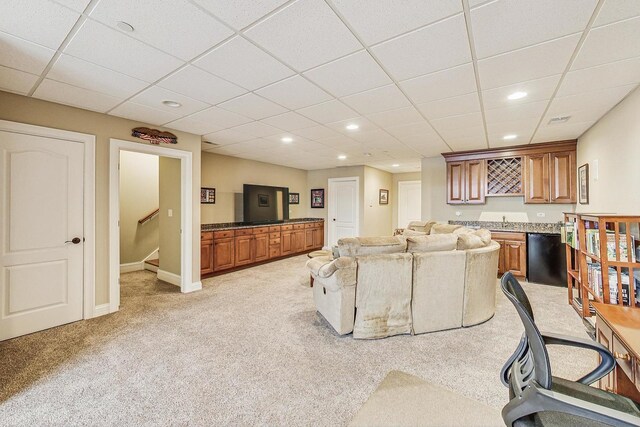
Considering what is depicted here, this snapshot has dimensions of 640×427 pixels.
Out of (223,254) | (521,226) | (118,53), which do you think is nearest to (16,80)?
(118,53)

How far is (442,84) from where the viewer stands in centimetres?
251

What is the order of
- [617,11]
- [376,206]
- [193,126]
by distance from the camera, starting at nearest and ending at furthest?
[617,11] → [193,126] → [376,206]

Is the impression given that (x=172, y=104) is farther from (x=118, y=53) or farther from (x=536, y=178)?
(x=536, y=178)

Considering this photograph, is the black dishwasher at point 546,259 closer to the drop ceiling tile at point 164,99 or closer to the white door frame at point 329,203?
the white door frame at point 329,203

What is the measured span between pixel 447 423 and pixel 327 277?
57.2 inches

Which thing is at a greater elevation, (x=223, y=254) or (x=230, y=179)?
(x=230, y=179)

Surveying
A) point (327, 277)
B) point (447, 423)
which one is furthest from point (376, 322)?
point (447, 423)

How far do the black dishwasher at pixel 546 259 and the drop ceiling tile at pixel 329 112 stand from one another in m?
3.80

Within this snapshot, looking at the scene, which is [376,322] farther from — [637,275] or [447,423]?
[637,275]

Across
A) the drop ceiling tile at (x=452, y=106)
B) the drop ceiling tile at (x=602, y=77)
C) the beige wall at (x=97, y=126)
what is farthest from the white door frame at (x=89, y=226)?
the drop ceiling tile at (x=602, y=77)

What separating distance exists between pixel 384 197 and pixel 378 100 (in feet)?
19.2

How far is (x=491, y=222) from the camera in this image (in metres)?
5.56

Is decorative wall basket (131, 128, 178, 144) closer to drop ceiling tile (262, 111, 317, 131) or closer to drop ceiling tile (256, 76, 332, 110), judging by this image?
drop ceiling tile (262, 111, 317, 131)

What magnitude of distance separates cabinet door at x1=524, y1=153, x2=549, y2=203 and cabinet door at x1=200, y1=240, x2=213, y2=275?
231 inches
